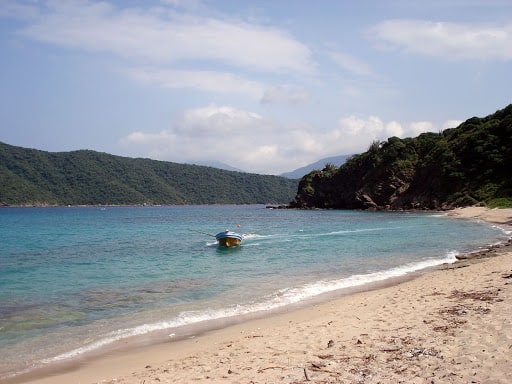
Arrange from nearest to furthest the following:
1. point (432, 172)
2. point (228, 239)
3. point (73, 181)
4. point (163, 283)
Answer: point (163, 283)
point (228, 239)
point (432, 172)
point (73, 181)

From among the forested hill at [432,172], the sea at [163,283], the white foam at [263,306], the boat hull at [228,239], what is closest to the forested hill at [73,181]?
the forested hill at [432,172]

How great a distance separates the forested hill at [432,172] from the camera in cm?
7288

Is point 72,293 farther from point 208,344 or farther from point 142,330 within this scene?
point 208,344

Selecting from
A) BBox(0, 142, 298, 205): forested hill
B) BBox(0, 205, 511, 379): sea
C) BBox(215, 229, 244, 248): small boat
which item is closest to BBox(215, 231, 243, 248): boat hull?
BBox(215, 229, 244, 248): small boat

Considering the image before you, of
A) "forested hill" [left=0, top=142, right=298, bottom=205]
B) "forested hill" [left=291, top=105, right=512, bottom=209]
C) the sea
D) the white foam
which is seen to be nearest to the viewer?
the white foam

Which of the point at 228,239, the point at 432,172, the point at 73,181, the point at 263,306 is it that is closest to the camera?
the point at 263,306

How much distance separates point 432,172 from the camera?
87188mm

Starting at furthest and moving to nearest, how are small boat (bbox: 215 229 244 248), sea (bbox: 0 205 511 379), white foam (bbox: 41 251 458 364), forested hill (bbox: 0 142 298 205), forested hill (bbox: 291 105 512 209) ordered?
forested hill (bbox: 0 142 298 205) < forested hill (bbox: 291 105 512 209) < small boat (bbox: 215 229 244 248) < sea (bbox: 0 205 511 379) < white foam (bbox: 41 251 458 364)

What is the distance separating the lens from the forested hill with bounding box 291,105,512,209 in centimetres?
7288

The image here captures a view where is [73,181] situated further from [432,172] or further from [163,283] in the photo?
[163,283]

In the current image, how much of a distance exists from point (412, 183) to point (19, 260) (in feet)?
271

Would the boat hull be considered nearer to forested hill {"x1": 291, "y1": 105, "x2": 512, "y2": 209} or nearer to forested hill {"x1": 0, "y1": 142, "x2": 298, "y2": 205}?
forested hill {"x1": 291, "y1": 105, "x2": 512, "y2": 209}

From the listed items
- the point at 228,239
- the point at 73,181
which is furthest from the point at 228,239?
the point at 73,181

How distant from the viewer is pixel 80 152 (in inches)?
7475
